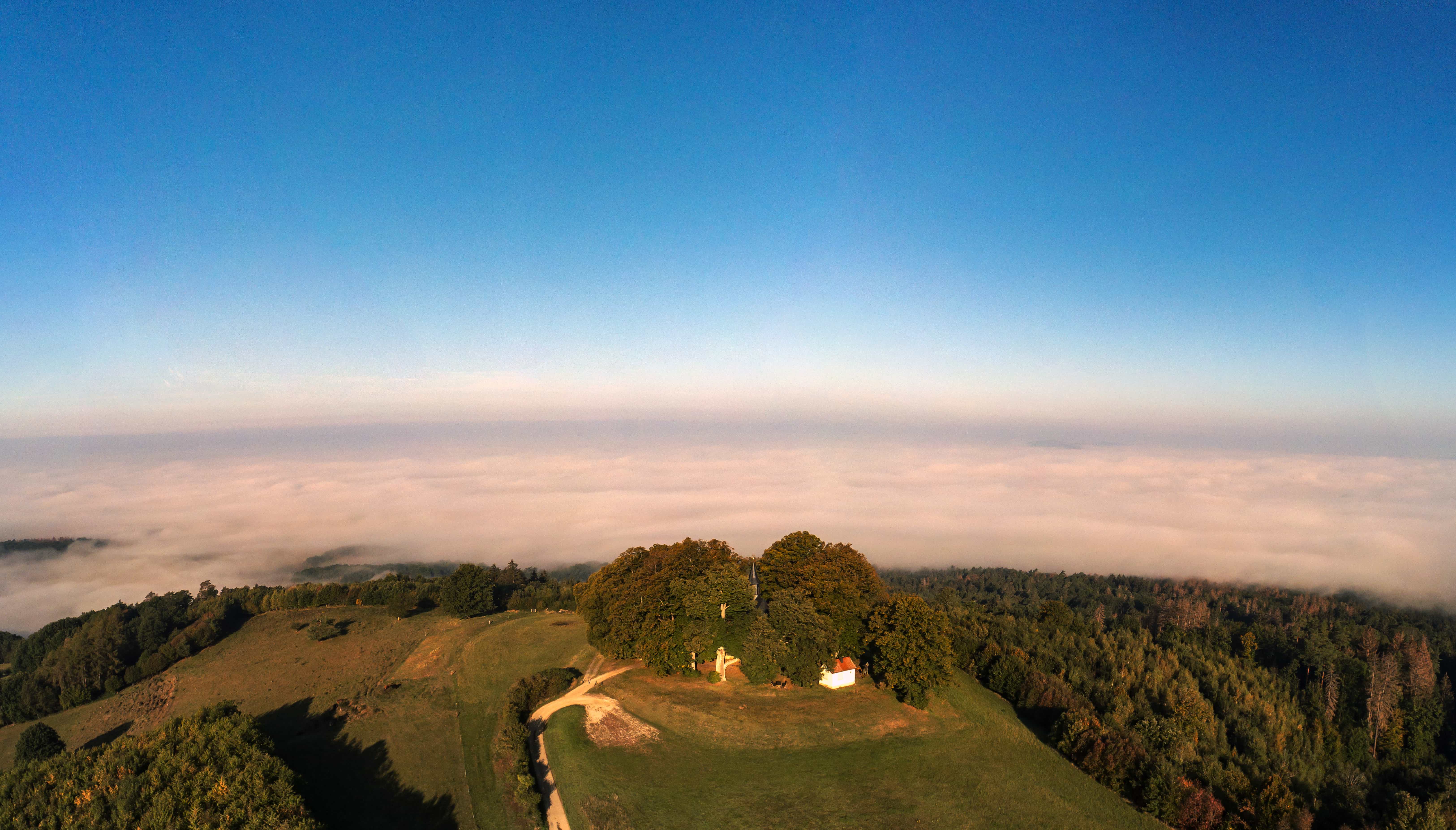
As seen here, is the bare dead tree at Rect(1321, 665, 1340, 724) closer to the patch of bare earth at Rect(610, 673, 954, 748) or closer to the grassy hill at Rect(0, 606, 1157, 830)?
the grassy hill at Rect(0, 606, 1157, 830)

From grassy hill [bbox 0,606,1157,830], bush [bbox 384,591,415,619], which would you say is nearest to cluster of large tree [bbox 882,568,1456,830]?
grassy hill [bbox 0,606,1157,830]

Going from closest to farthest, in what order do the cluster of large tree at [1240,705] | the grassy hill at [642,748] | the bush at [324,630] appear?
the grassy hill at [642,748], the cluster of large tree at [1240,705], the bush at [324,630]

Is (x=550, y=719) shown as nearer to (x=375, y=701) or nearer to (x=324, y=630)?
(x=375, y=701)

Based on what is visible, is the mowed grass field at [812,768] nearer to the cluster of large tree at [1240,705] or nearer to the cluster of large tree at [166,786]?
the cluster of large tree at [1240,705]

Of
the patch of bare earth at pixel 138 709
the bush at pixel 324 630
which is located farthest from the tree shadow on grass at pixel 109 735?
the bush at pixel 324 630

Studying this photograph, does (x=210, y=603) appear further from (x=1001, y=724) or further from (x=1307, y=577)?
(x=1307, y=577)

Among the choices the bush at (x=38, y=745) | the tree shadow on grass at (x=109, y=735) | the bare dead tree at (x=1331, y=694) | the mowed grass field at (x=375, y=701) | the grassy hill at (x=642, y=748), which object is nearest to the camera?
the grassy hill at (x=642, y=748)

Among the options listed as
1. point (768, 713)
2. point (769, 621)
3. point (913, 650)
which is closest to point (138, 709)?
point (768, 713)
